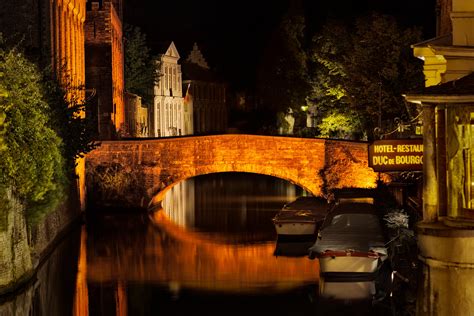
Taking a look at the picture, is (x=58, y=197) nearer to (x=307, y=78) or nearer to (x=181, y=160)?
(x=181, y=160)

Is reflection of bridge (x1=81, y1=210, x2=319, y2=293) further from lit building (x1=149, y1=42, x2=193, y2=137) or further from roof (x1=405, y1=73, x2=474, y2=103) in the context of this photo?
lit building (x1=149, y1=42, x2=193, y2=137)

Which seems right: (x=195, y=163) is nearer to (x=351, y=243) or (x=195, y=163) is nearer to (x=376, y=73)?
(x=376, y=73)

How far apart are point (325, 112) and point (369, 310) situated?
1349 inches

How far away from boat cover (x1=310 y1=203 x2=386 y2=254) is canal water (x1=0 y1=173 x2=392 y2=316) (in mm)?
1157

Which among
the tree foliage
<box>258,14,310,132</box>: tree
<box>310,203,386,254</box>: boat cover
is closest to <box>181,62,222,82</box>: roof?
<box>258,14,310,132</box>: tree

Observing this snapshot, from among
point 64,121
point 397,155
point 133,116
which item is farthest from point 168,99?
point 397,155

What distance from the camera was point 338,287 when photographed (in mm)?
27344

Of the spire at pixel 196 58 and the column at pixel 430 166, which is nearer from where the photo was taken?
the column at pixel 430 166

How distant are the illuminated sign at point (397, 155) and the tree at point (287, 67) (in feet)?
151

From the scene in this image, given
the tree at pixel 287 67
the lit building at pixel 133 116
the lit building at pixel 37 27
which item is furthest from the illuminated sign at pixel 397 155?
the tree at pixel 287 67

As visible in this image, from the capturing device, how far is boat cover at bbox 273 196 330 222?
38.0 metres

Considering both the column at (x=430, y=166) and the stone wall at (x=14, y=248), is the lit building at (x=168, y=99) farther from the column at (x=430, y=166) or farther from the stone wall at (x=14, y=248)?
the column at (x=430, y=166)

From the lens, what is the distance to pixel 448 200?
1509 centimetres

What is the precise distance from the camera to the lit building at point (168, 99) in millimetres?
80375
